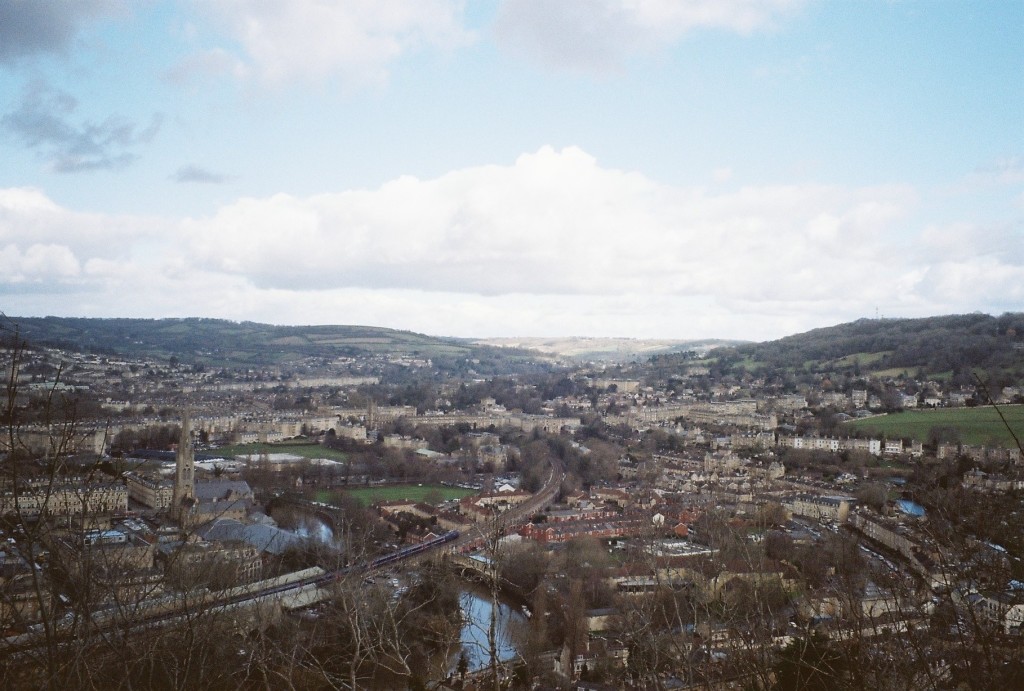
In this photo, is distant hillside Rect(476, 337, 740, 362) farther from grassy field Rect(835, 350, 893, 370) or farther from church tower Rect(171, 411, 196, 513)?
church tower Rect(171, 411, 196, 513)

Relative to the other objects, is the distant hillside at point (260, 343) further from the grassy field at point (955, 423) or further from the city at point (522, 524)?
the grassy field at point (955, 423)

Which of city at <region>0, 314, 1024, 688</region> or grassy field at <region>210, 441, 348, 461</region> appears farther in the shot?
grassy field at <region>210, 441, 348, 461</region>

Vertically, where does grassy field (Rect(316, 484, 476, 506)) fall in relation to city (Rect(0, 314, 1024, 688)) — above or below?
below

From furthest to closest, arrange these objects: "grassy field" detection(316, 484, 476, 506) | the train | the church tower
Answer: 1. "grassy field" detection(316, 484, 476, 506)
2. the church tower
3. the train

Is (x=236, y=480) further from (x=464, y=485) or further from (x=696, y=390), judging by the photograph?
(x=696, y=390)

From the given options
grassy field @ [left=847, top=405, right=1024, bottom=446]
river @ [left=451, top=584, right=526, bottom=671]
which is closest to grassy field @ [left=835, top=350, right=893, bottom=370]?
grassy field @ [left=847, top=405, right=1024, bottom=446]

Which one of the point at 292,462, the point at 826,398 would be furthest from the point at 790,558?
the point at 826,398
